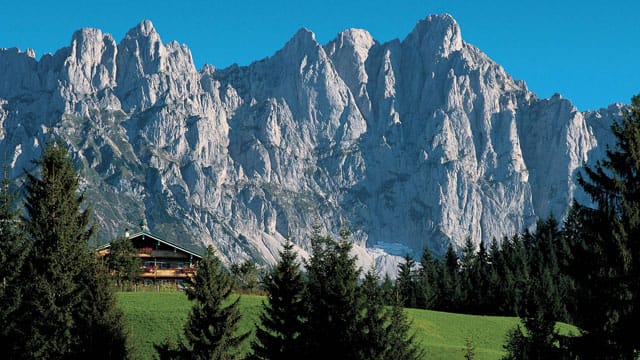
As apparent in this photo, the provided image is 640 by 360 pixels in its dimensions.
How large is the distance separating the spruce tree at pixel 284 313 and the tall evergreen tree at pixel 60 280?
8781 mm

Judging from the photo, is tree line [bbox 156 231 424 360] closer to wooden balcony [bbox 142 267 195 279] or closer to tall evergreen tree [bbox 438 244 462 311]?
wooden balcony [bbox 142 267 195 279]

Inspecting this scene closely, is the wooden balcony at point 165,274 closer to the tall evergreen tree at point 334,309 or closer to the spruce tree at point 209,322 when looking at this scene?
the spruce tree at point 209,322

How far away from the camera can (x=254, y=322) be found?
62031 mm

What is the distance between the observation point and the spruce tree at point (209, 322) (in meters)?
44.9

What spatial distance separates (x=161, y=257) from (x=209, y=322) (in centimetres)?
6724

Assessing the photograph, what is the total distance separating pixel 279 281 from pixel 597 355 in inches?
866

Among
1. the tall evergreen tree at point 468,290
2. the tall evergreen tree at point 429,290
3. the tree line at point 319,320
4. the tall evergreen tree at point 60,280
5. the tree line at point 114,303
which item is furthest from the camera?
the tall evergreen tree at point 468,290

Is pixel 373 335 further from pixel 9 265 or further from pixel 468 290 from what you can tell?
pixel 468 290

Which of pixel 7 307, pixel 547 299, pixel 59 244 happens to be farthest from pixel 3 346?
pixel 547 299

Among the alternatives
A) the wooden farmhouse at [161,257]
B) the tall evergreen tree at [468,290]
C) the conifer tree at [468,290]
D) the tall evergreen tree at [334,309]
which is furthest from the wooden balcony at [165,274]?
the tall evergreen tree at [334,309]

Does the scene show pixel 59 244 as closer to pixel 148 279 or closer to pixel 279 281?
pixel 279 281

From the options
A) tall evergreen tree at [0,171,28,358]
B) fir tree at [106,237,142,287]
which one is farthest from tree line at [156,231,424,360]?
fir tree at [106,237,142,287]

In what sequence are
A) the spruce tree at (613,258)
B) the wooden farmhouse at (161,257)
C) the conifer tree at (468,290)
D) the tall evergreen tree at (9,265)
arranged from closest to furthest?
the spruce tree at (613,258) < the tall evergreen tree at (9,265) < the wooden farmhouse at (161,257) < the conifer tree at (468,290)

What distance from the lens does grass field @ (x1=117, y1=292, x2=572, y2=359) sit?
6322cm
